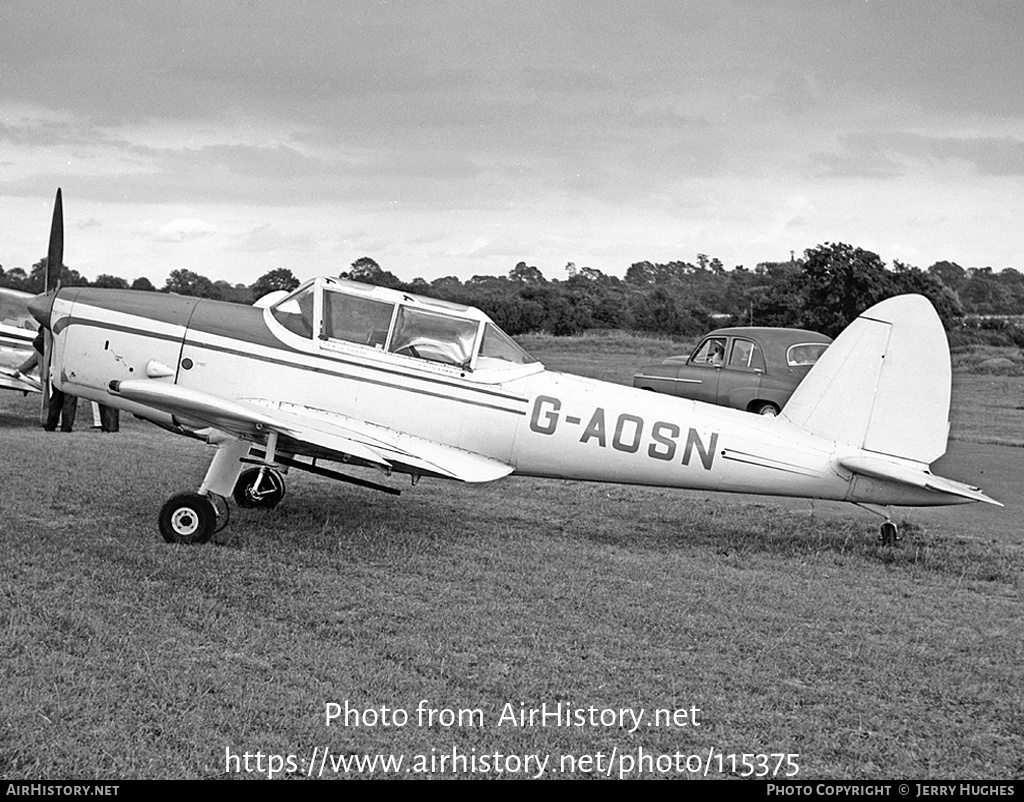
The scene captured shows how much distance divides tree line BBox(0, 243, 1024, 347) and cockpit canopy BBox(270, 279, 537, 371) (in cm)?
862

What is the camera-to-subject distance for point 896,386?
807 centimetres

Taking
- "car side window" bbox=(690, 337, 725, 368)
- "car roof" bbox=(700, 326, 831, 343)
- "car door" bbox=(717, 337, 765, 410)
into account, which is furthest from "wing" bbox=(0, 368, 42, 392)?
"car roof" bbox=(700, 326, 831, 343)

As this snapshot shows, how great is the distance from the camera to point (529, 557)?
7.67 metres

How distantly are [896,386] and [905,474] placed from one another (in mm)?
728

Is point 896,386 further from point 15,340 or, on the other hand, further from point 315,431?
point 15,340

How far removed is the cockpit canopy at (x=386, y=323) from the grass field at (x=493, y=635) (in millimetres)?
1530

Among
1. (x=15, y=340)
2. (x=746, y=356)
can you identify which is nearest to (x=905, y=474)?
(x=746, y=356)

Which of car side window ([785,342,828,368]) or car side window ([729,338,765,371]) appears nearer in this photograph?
car side window ([785,342,828,368])

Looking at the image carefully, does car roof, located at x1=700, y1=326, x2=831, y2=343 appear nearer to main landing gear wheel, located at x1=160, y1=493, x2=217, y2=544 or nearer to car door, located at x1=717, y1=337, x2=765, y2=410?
car door, located at x1=717, y1=337, x2=765, y2=410

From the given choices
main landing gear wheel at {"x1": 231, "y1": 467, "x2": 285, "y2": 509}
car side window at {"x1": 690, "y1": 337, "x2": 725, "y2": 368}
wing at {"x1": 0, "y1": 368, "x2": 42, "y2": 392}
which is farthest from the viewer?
wing at {"x1": 0, "y1": 368, "x2": 42, "y2": 392}

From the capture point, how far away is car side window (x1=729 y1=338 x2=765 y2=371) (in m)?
14.8

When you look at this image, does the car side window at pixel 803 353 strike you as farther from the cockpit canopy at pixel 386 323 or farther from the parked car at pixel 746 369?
the cockpit canopy at pixel 386 323
